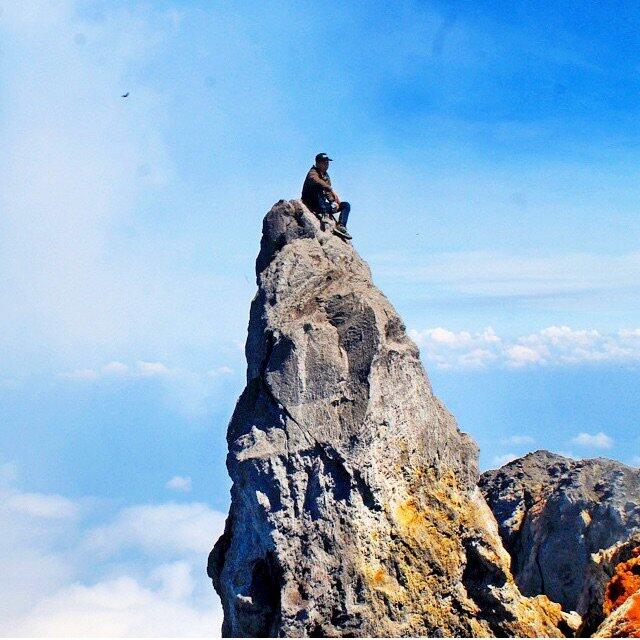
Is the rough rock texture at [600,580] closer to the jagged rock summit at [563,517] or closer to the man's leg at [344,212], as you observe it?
the jagged rock summit at [563,517]

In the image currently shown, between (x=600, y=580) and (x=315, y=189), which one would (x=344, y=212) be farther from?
(x=600, y=580)

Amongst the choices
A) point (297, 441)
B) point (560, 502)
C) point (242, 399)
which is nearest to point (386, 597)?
point (297, 441)

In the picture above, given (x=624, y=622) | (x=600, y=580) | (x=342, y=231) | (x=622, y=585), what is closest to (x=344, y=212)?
(x=342, y=231)

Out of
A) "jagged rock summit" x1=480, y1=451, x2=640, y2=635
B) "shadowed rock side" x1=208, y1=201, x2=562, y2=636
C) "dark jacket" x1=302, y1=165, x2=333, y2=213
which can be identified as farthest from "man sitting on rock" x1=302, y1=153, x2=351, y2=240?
"jagged rock summit" x1=480, y1=451, x2=640, y2=635

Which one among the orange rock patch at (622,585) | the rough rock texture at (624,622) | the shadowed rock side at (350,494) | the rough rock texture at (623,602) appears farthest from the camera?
the orange rock patch at (622,585)

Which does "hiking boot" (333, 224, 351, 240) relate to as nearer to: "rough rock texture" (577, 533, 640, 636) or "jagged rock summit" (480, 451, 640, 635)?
"rough rock texture" (577, 533, 640, 636)

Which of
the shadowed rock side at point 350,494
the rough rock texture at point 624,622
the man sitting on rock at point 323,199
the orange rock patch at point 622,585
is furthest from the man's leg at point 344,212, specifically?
the rough rock texture at point 624,622

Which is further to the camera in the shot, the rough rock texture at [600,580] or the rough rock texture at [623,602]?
the rough rock texture at [600,580]
